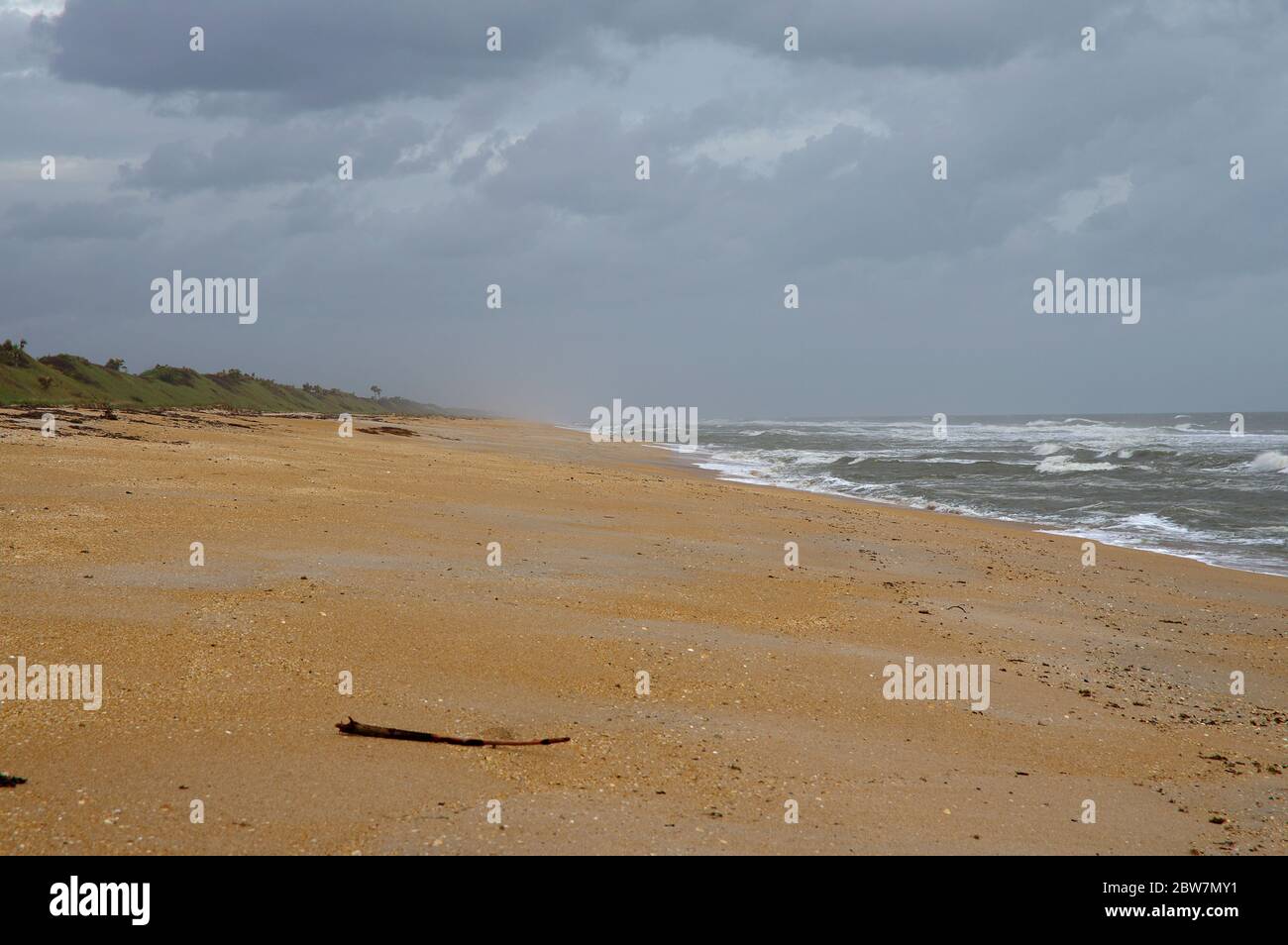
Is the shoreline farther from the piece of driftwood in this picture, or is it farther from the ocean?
the piece of driftwood

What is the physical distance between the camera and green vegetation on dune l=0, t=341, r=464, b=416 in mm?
35062

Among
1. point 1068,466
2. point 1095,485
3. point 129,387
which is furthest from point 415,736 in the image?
point 129,387

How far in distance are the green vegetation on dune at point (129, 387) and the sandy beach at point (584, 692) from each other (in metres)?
22.8

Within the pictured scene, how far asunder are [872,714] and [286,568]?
205 inches

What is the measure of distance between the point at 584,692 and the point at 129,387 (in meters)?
50.1

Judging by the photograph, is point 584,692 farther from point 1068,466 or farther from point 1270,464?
point 1270,464

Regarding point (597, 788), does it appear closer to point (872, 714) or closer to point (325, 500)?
point (872, 714)

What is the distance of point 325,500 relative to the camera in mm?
11383

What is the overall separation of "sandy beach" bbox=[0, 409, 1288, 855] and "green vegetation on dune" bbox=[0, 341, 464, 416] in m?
22.8

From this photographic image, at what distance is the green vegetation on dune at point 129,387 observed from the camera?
35062 mm

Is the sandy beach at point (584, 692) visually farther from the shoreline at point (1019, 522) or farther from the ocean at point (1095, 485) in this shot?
the ocean at point (1095, 485)

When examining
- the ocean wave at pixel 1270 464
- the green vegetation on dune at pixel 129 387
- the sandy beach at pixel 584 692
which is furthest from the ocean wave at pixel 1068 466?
the green vegetation on dune at pixel 129 387
